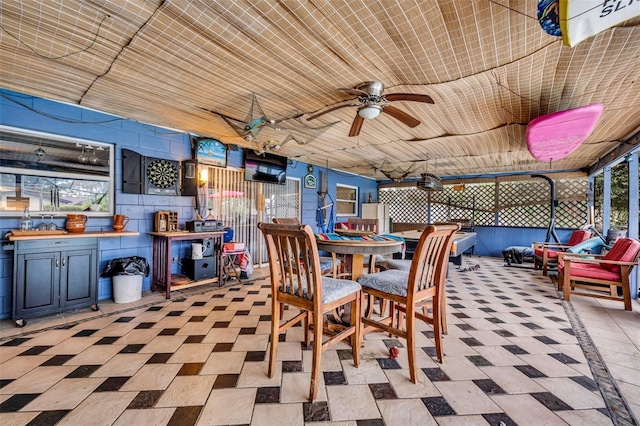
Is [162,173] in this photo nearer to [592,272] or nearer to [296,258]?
[296,258]

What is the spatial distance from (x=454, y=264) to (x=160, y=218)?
516cm

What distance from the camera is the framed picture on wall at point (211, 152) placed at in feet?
12.7

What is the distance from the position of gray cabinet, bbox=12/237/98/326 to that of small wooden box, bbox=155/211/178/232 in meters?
0.72

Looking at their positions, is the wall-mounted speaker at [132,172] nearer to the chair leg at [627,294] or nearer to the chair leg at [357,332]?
the chair leg at [357,332]

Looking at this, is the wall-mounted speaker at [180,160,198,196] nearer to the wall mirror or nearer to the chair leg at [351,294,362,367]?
the wall mirror

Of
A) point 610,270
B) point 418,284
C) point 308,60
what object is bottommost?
point 610,270

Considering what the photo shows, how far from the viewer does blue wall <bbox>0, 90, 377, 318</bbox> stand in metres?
2.57

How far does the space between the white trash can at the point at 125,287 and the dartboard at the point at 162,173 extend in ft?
4.00

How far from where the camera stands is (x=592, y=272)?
3.28 metres

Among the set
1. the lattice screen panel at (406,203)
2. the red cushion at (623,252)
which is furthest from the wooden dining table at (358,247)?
the lattice screen panel at (406,203)

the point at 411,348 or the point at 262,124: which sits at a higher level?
the point at 262,124

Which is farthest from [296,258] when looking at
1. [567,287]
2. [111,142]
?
[567,287]

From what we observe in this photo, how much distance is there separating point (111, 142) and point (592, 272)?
603 cm

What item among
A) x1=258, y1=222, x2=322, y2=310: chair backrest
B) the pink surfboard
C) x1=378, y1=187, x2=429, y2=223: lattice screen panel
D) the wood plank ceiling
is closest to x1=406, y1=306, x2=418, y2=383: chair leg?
x1=258, y1=222, x2=322, y2=310: chair backrest
